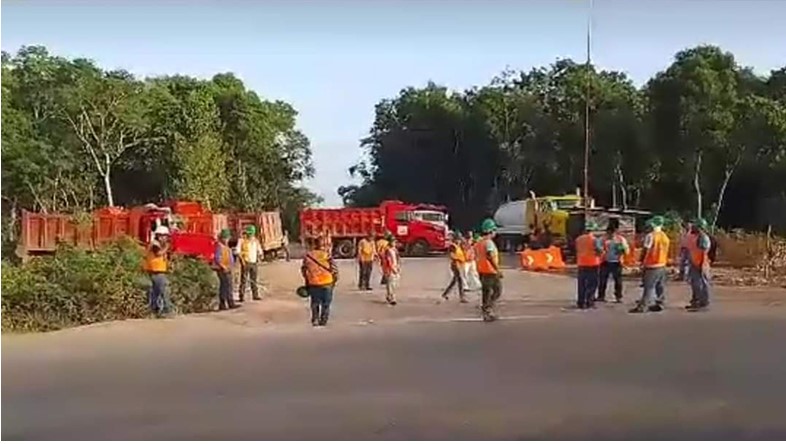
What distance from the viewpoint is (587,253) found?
14.2m

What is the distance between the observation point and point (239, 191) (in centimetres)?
1266

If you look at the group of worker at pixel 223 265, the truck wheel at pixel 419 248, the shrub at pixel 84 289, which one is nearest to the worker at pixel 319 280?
the group of worker at pixel 223 265

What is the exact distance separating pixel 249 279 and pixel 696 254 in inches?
206

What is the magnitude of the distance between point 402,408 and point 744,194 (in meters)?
7.66

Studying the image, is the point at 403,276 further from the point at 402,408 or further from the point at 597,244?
the point at 402,408

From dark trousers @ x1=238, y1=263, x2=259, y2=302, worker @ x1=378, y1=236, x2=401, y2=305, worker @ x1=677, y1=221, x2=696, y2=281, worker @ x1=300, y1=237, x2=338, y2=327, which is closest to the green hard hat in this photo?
worker @ x1=378, y1=236, x2=401, y2=305

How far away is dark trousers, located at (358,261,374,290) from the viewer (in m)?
14.0

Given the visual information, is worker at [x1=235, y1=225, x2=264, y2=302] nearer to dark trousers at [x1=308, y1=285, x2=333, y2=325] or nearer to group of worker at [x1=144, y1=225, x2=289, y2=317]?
group of worker at [x1=144, y1=225, x2=289, y2=317]

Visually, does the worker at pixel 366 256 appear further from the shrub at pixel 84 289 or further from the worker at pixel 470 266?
the shrub at pixel 84 289

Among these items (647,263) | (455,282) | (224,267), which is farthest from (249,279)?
(647,263)

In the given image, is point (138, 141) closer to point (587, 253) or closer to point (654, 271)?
point (587, 253)

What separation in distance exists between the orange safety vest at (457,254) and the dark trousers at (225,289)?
2674 mm

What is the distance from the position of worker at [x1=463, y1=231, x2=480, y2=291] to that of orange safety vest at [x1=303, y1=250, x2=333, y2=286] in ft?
6.89

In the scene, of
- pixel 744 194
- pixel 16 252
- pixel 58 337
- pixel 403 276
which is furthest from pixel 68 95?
pixel 744 194
